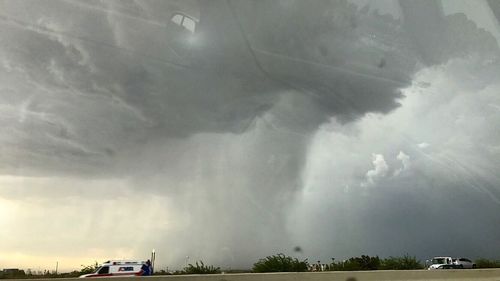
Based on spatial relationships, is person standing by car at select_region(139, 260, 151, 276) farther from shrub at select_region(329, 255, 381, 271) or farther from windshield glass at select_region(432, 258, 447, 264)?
windshield glass at select_region(432, 258, 447, 264)

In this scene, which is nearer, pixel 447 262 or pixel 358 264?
pixel 358 264

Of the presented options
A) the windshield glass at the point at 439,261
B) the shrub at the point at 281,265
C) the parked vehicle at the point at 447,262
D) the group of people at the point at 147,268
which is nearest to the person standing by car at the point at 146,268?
the group of people at the point at 147,268

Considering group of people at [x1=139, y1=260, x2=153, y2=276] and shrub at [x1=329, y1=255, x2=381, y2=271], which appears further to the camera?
group of people at [x1=139, y1=260, x2=153, y2=276]

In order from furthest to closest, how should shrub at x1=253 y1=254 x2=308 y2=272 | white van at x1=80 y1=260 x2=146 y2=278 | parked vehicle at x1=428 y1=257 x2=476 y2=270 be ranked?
parked vehicle at x1=428 y1=257 x2=476 y2=270, white van at x1=80 y1=260 x2=146 y2=278, shrub at x1=253 y1=254 x2=308 y2=272

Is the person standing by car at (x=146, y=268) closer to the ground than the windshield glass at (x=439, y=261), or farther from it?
farther from it

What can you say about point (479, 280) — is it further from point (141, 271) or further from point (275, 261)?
point (141, 271)

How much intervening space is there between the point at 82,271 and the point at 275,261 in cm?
1527

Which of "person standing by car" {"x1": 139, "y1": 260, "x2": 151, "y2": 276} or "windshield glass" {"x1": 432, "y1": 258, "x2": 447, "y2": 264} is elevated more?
"person standing by car" {"x1": 139, "y1": 260, "x2": 151, "y2": 276}

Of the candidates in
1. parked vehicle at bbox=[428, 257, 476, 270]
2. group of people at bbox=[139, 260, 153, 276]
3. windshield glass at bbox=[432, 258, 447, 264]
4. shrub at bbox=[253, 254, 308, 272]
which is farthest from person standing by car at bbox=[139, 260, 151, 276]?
windshield glass at bbox=[432, 258, 447, 264]

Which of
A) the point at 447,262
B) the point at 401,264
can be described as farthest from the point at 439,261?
the point at 401,264

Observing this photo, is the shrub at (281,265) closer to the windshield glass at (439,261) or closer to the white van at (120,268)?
the white van at (120,268)

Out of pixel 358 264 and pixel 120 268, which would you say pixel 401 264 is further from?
pixel 120 268

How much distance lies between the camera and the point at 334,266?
846 inches

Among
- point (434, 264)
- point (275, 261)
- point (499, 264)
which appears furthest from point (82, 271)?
point (434, 264)
